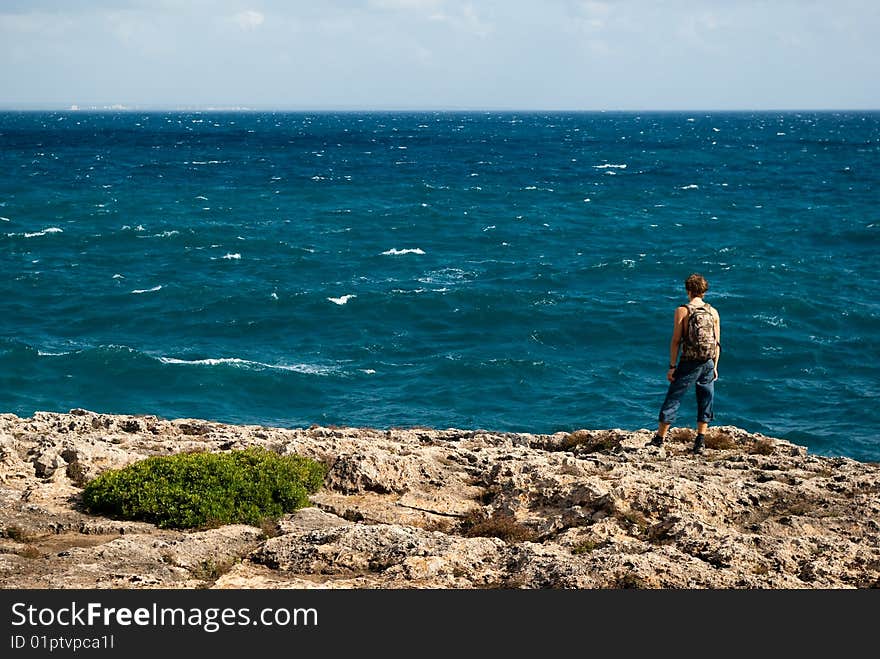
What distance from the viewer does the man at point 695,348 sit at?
14.8m

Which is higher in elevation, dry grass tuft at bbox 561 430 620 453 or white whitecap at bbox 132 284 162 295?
dry grass tuft at bbox 561 430 620 453

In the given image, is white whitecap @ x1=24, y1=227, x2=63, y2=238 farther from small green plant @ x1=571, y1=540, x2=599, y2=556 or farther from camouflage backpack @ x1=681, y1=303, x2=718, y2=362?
small green plant @ x1=571, y1=540, x2=599, y2=556

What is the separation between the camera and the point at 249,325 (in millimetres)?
46594

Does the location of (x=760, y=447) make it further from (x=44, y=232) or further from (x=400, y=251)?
(x=44, y=232)

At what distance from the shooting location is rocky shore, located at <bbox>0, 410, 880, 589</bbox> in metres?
9.81

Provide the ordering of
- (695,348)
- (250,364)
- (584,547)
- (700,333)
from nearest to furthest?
(584,547) → (700,333) → (695,348) → (250,364)

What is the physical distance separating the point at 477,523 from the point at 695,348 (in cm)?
521

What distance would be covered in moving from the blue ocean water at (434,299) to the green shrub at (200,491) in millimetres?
20504

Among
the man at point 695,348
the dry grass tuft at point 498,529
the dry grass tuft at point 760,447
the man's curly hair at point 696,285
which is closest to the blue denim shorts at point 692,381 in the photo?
the man at point 695,348

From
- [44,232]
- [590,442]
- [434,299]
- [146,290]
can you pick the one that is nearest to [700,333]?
[590,442]

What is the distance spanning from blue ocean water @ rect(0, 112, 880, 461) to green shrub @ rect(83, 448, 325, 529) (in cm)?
2050

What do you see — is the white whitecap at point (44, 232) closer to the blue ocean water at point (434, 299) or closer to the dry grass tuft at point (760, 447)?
the blue ocean water at point (434, 299)

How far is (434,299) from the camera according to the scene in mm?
51094

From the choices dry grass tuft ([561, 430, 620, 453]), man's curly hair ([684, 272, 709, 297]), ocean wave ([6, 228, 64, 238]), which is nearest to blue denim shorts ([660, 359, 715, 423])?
man's curly hair ([684, 272, 709, 297])
